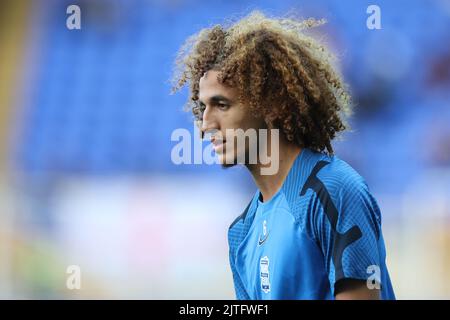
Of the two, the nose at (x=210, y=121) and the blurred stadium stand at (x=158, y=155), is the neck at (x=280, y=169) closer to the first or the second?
the nose at (x=210, y=121)

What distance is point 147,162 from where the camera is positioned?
3379 millimetres

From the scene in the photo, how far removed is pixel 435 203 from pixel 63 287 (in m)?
1.84

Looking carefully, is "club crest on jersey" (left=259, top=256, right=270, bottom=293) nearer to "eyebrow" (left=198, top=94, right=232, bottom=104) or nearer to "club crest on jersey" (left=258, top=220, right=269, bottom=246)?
"club crest on jersey" (left=258, top=220, right=269, bottom=246)

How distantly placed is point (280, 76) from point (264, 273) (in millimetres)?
597

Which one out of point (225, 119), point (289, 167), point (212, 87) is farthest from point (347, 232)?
point (212, 87)

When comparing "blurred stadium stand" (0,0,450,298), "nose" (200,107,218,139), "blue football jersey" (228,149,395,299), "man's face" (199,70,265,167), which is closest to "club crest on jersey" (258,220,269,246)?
"blue football jersey" (228,149,395,299)

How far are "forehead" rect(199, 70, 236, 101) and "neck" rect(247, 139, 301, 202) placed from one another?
0.22 meters

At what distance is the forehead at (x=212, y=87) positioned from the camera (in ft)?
6.70

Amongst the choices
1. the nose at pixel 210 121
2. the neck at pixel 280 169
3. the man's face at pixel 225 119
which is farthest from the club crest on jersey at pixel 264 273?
the nose at pixel 210 121

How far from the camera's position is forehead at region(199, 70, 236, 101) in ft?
6.70

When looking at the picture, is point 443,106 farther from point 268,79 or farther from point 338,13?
point 268,79

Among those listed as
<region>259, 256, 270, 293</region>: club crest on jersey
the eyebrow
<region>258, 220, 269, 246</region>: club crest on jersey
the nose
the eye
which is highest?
the eyebrow

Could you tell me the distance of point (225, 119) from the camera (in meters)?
2.02

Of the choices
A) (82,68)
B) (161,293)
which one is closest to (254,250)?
(161,293)
